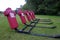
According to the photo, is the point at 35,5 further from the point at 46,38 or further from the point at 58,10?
the point at 46,38

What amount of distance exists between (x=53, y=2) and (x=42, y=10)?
188cm

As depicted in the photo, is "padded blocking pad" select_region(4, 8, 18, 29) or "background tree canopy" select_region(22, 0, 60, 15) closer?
"padded blocking pad" select_region(4, 8, 18, 29)

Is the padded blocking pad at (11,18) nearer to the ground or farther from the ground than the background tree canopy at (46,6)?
farther from the ground

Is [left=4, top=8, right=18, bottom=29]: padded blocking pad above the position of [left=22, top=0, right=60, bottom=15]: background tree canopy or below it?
above

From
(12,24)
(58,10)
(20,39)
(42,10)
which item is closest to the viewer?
(20,39)

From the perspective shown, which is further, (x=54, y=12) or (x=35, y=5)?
(x=35, y=5)

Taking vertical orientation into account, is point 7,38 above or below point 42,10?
above

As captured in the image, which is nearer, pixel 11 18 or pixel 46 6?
pixel 11 18

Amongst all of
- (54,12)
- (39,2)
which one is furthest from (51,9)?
(39,2)

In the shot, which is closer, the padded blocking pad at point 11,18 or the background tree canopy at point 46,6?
the padded blocking pad at point 11,18

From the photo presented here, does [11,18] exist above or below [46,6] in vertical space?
above

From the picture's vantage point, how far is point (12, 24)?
4879 millimetres

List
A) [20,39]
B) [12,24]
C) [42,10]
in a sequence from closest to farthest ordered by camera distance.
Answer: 1. [20,39]
2. [12,24]
3. [42,10]

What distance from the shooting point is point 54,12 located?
2003 cm
